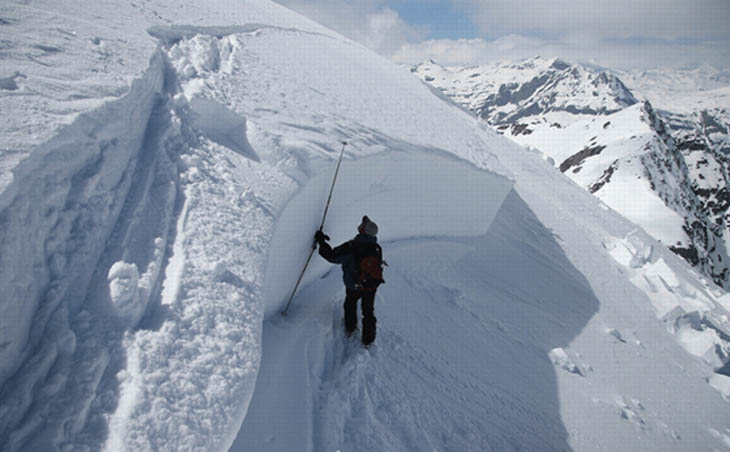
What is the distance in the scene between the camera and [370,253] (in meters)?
4.03

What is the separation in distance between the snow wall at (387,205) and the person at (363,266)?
1.67 feet

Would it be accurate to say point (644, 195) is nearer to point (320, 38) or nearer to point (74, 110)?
point (320, 38)

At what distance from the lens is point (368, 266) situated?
13.0 ft

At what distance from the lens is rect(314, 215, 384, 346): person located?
4016 mm

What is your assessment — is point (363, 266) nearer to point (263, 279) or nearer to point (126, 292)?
point (263, 279)

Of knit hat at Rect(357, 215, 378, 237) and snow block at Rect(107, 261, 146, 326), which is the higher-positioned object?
knit hat at Rect(357, 215, 378, 237)

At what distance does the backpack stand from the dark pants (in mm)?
126

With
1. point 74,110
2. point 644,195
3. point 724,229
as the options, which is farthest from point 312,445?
point 724,229

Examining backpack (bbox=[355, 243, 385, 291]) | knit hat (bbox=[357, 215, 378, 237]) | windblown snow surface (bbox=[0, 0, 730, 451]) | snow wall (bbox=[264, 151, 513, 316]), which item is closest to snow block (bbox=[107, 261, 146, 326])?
windblown snow surface (bbox=[0, 0, 730, 451])

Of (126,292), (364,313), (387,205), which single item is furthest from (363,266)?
(387,205)

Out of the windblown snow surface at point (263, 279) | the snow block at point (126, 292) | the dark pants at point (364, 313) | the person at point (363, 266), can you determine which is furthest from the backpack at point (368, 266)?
the snow block at point (126, 292)

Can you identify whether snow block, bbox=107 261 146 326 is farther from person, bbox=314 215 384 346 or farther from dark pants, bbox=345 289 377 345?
dark pants, bbox=345 289 377 345

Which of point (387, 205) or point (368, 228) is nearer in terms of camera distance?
point (368, 228)

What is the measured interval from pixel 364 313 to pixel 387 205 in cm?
251
